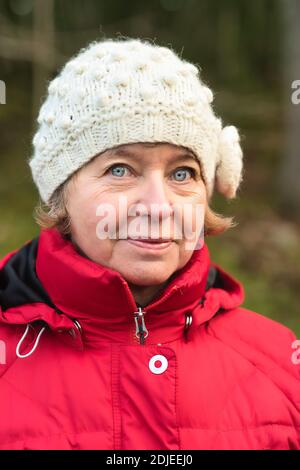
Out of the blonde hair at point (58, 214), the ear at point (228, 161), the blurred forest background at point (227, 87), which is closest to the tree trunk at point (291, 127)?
the blurred forest background at point (227, 87)

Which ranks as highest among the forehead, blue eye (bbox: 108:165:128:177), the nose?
the forehead

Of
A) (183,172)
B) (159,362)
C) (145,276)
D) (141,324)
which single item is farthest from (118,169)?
(159,362)

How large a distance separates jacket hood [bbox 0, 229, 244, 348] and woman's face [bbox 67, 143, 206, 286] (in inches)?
2.6

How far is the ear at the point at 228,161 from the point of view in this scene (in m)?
2.32

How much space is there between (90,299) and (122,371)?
9.5 inches

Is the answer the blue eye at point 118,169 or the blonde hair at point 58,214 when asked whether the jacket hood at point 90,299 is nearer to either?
the blonde hair at point 58,214

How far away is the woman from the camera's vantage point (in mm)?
1944

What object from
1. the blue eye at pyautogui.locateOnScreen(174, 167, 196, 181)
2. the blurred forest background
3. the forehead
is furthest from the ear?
the blurred forest background

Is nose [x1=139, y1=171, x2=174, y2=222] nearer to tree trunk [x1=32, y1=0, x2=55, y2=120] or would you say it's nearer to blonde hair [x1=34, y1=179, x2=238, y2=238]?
blonde hair [x1=34, y1=179, x2=238, y2=238]

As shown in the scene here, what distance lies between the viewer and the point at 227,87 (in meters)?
9.27

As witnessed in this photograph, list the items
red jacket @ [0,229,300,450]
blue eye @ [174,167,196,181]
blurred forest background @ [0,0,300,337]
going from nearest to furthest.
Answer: red jacket @ [0,229,300,450] < blue eye @ [174,167,196,181] < blurred forest background @ [0,0,300,337]

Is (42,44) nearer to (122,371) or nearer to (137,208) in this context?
(137,208)

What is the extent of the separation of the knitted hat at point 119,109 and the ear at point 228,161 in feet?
0.26

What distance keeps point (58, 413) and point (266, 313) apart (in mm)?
2902
